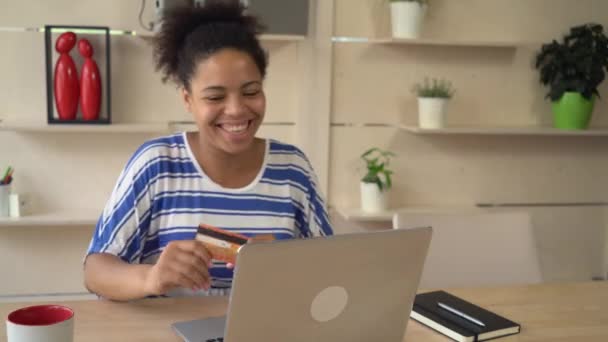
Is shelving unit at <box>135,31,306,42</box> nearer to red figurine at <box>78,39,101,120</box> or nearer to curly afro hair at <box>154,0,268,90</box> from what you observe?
red figurine at <box>78,39,101,120</box>

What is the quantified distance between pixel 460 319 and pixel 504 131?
1.78m

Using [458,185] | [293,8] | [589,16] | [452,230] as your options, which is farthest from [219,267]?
[589,16]

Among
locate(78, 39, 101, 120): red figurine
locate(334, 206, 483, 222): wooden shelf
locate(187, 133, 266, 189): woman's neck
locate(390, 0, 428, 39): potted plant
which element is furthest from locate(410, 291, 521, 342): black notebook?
locate(78, 39, 101, 120): red figurine

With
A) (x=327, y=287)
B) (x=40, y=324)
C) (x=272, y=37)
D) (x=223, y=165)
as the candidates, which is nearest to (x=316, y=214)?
(x=223, y=165)

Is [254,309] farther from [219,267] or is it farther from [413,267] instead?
[219,267]

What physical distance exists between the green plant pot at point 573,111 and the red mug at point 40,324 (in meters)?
2.67

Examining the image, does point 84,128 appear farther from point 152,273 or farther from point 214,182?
point 152,273

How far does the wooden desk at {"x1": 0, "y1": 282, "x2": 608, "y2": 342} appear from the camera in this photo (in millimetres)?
1295

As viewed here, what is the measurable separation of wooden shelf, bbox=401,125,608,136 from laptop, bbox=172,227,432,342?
1.87 metres

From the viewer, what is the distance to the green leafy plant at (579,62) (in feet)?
10.00

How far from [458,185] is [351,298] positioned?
7.55ft

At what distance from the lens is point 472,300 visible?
157 cm

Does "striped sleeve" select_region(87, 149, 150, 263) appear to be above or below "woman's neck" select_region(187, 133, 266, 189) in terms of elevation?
below

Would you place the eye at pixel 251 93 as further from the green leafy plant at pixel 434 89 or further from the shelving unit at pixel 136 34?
the green leafy plant at pixel 434 89
